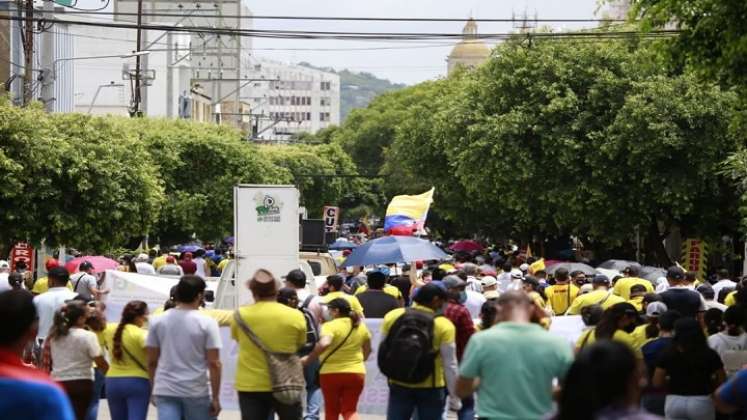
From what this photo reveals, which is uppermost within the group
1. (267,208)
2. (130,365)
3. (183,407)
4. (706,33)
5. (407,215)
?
(706,33)

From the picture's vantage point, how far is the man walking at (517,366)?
27.0 feet

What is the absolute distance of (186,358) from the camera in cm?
1055

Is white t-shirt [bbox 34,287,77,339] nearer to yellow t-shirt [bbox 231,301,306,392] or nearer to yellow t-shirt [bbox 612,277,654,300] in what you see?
yellow t-shirt [bbox 231,301,306,392]

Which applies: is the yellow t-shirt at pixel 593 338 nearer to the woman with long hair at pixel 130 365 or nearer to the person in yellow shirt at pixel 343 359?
the person in yellow shirt at pixel 343 359

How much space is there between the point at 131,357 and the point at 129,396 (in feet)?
0.98

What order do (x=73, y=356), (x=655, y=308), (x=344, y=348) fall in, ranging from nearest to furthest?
(x=73, y=356) < (x=344, y=348) < (x=655, y=308)

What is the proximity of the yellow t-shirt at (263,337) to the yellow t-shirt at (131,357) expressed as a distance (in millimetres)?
1075

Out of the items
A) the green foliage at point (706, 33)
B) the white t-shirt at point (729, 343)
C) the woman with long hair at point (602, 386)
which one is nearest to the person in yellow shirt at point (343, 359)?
the white t-shirt at point (729, 343)

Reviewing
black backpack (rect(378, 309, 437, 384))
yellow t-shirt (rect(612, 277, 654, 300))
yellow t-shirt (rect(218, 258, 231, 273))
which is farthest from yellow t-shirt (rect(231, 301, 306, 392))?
yellow t-shirt (rect(218, 258, 231, 273))

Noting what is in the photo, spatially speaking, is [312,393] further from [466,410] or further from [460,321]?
[460,321]

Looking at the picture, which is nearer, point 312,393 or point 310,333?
point 310,333

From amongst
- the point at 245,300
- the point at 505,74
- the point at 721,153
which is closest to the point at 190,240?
the point at 505,74

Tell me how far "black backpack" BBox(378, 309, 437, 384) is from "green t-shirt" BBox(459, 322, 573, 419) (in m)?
2.62

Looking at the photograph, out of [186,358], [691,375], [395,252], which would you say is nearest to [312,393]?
[186,358]
